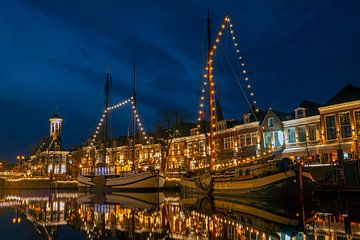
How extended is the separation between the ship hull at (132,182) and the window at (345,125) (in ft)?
71.2

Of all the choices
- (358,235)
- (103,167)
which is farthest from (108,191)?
(358,235)

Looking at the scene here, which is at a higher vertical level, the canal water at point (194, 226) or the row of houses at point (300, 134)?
the row of houses at point (300, 134)

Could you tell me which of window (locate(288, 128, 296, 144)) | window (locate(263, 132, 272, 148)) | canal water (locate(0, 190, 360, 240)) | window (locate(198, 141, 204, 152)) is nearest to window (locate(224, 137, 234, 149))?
window (locate(198, 141, 204, 152))

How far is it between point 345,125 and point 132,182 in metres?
25.7

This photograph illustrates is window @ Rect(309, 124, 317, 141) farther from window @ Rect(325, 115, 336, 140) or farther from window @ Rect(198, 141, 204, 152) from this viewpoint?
window @ Rect(198, 141, 204, 152)

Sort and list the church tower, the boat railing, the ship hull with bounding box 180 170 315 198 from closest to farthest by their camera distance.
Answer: the ship hull with bounding box 180 170 315 198
the boat railing
the church tower

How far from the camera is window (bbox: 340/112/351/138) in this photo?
124ft

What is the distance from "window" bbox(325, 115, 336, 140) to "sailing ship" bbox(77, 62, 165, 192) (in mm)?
20323

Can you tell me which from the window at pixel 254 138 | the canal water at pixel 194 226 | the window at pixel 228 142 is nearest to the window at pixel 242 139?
the window at pixel 254 138

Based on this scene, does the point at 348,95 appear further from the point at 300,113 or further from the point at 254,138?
the point at 254,138

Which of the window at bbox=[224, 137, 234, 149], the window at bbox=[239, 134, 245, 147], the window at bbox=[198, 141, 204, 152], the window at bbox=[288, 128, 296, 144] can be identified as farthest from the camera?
the window at bbox=[198, 141, 204, 152]

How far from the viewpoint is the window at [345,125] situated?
37831mm

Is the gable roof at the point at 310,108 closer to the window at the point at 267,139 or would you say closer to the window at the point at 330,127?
the window at the point at 330,127

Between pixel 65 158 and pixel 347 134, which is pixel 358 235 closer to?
pixel 347 134
